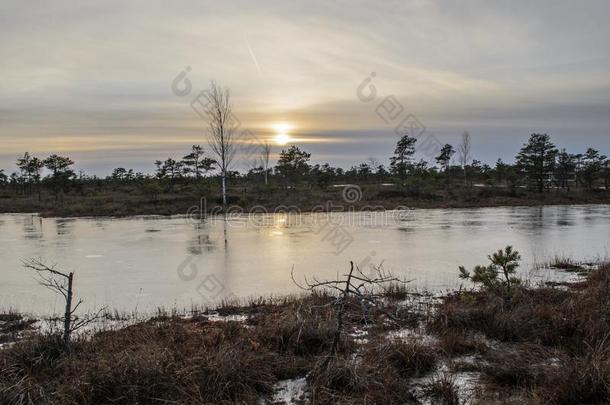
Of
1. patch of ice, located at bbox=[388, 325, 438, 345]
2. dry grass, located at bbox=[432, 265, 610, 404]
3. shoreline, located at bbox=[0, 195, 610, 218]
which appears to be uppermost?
shoreline, located at bbox=[0, 195, 610, 218]

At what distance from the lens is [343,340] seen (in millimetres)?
4422

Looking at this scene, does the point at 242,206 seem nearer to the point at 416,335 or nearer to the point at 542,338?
the point at 416,335

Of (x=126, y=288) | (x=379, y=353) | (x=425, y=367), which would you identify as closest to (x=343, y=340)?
(x=379, y=353)

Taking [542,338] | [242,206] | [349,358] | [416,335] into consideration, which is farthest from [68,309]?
[242,206]

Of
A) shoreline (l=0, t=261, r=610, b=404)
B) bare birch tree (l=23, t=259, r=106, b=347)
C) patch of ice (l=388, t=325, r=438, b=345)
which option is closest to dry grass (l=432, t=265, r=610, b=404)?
shoreline (l=0, t=261, r=610, b=404)

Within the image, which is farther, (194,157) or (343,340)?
(194,157)

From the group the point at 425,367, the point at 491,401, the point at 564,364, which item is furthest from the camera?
the point at 425,367

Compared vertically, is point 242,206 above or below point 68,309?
above

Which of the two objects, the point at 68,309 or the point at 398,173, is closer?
the point at 68,309

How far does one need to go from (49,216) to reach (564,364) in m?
24.7

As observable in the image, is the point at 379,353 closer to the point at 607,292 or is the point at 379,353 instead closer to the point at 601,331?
the point at 601,331

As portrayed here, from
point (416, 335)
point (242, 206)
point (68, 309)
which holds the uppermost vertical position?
point (242, 206)

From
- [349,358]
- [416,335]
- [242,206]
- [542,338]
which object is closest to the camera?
[349,358]

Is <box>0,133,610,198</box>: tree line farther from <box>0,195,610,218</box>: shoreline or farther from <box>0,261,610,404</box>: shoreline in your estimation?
<box>0,261,610,404</box>: shoreline
